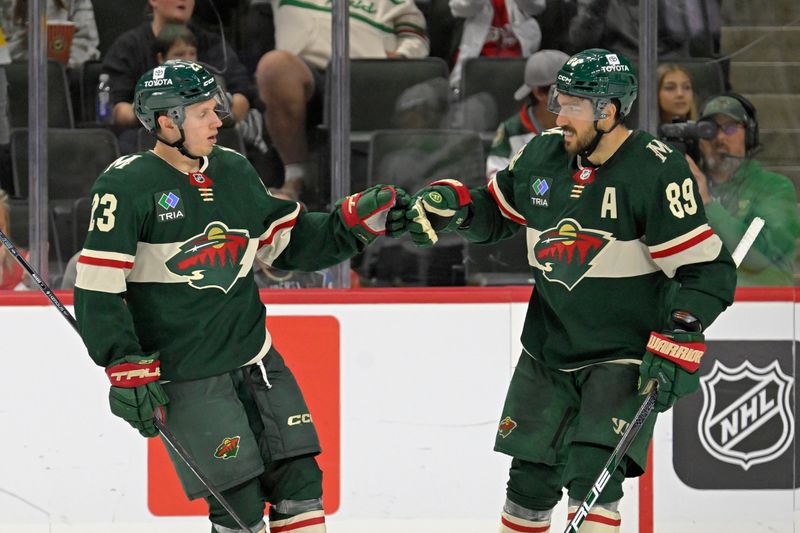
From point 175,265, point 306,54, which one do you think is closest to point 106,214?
point 175,265

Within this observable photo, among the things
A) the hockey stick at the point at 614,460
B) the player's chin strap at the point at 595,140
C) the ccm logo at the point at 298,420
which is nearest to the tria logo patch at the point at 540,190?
the player's chin strap at the point at 595,140

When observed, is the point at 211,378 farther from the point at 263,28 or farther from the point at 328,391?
the point at 263,28

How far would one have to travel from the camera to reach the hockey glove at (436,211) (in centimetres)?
342

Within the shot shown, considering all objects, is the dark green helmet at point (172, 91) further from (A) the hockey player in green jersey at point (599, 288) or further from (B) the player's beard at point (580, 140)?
(B) the player's beard at point (580, 140)

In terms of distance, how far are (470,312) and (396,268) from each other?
27 cm

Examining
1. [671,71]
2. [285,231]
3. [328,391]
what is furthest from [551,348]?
[671,71]

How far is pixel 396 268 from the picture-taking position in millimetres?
4184

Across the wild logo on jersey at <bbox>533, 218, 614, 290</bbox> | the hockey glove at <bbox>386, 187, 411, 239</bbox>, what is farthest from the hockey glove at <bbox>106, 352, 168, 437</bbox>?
the wild logo on jersey at <bbox>533, 218, 614, 290</bbox>

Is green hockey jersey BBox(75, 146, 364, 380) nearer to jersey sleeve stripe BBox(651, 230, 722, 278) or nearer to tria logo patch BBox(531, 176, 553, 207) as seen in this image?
tria logo patch BBox(531, 176, 553, 207)

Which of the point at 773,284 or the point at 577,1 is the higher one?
the point at 577,1

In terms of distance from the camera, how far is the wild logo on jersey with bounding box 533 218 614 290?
323 cm

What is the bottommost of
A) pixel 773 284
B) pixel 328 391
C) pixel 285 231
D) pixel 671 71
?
pixel 328 391

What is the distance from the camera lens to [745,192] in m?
4.18

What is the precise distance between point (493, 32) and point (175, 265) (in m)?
1.49
